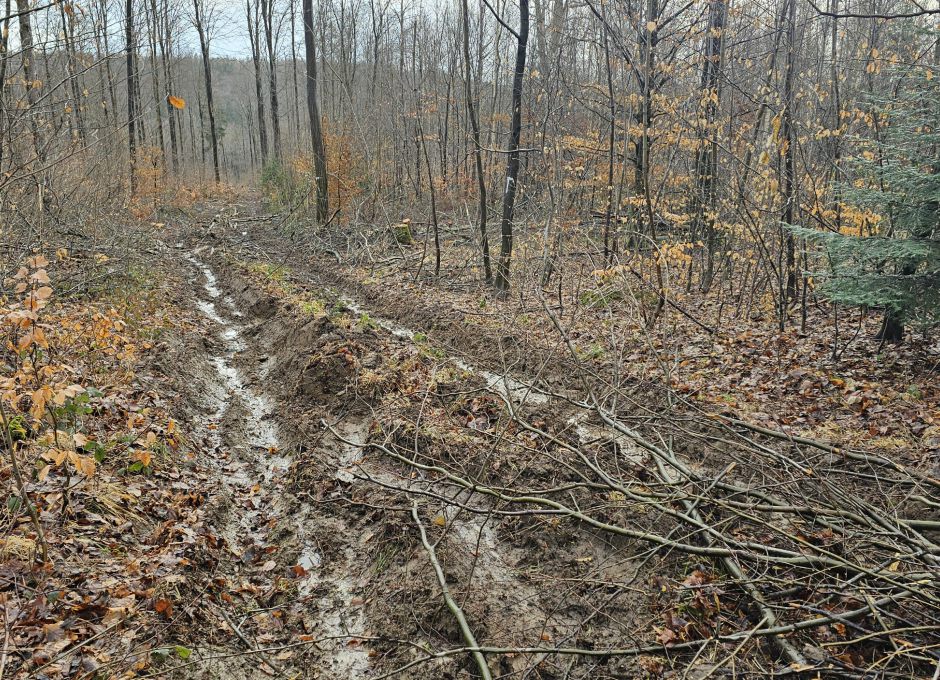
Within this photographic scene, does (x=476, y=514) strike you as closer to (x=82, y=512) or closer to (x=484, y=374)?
(x=82, y=512)

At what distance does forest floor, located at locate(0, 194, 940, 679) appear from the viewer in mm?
3369

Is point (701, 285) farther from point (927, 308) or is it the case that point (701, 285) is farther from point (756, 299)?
point (927, 308)

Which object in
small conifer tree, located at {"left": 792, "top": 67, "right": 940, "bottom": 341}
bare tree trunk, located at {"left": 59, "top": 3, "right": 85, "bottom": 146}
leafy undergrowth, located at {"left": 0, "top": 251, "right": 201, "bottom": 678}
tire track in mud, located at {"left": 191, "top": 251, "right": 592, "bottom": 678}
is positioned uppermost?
bare tree trunk, located at {"left": 59, "top": 3, "right": 85, "bottom": 146}

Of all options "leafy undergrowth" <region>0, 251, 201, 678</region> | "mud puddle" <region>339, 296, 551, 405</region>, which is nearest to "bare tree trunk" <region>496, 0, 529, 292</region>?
"mud puddle" <region>339, 296, 551, 405</region>

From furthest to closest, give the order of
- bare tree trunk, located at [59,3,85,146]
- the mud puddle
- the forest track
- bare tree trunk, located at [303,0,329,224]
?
bare tree trunk, located at [303,0,329,224]
the mud puddle
bare tree trunk, located at [59,3,85,146]
the forest track

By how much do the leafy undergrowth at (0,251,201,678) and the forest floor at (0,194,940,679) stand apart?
22mm

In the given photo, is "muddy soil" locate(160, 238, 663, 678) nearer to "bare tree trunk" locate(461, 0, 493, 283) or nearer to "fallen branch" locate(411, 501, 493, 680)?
"fallen branch" locate(411, 501, 493, 680)

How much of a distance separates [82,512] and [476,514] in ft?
10.1

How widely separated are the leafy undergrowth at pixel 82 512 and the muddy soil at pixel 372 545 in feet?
1.17

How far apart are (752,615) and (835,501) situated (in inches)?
34.6

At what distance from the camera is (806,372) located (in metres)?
7.21

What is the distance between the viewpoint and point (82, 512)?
432 cm

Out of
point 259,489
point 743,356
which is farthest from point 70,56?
point 743,356

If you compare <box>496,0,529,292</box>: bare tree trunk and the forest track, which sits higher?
<box>496,0,529,292</box>: bare tree trunk
